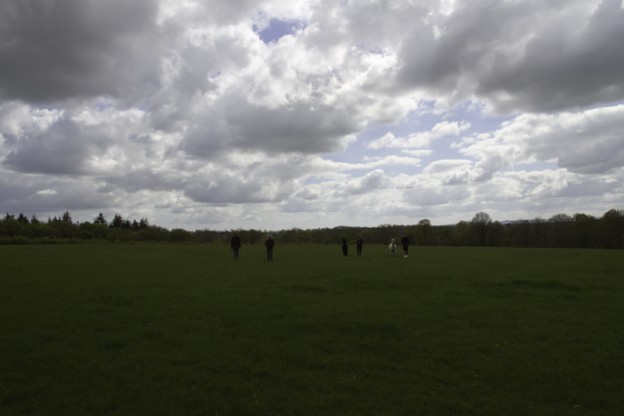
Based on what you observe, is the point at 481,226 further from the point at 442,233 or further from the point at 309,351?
the point at 309,351

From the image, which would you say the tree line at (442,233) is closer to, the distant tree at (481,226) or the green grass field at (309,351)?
the distant tree at (481,226)

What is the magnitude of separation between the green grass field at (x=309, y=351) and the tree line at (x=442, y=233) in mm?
66523

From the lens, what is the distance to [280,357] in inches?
408

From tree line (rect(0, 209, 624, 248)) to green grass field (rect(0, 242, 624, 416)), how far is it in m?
66.5

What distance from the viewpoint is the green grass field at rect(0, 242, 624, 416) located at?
25.7ft

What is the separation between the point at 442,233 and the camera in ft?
430

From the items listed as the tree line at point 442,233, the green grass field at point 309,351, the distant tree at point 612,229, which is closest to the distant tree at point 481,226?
the tree line at point 442,233

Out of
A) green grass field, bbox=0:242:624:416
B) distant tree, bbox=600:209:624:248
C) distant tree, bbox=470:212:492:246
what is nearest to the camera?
green grass field, bbox=0:242:624:416

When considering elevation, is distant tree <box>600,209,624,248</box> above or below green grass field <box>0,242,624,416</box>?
above

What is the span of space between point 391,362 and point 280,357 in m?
2.41

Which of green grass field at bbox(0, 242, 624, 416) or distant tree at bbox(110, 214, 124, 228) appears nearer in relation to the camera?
green grass field at bbox(0, 242, 624, 416)

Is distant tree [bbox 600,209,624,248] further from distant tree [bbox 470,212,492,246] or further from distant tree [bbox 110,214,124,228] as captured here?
distant tree [bbox 110,214,124,228]

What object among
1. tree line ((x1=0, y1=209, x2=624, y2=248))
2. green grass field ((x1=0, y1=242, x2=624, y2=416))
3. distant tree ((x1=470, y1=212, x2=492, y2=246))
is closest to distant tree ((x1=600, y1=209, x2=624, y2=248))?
tree line ((x1=0, y1=209, x2=624, y2=248))

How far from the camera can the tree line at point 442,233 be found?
96.8 m
